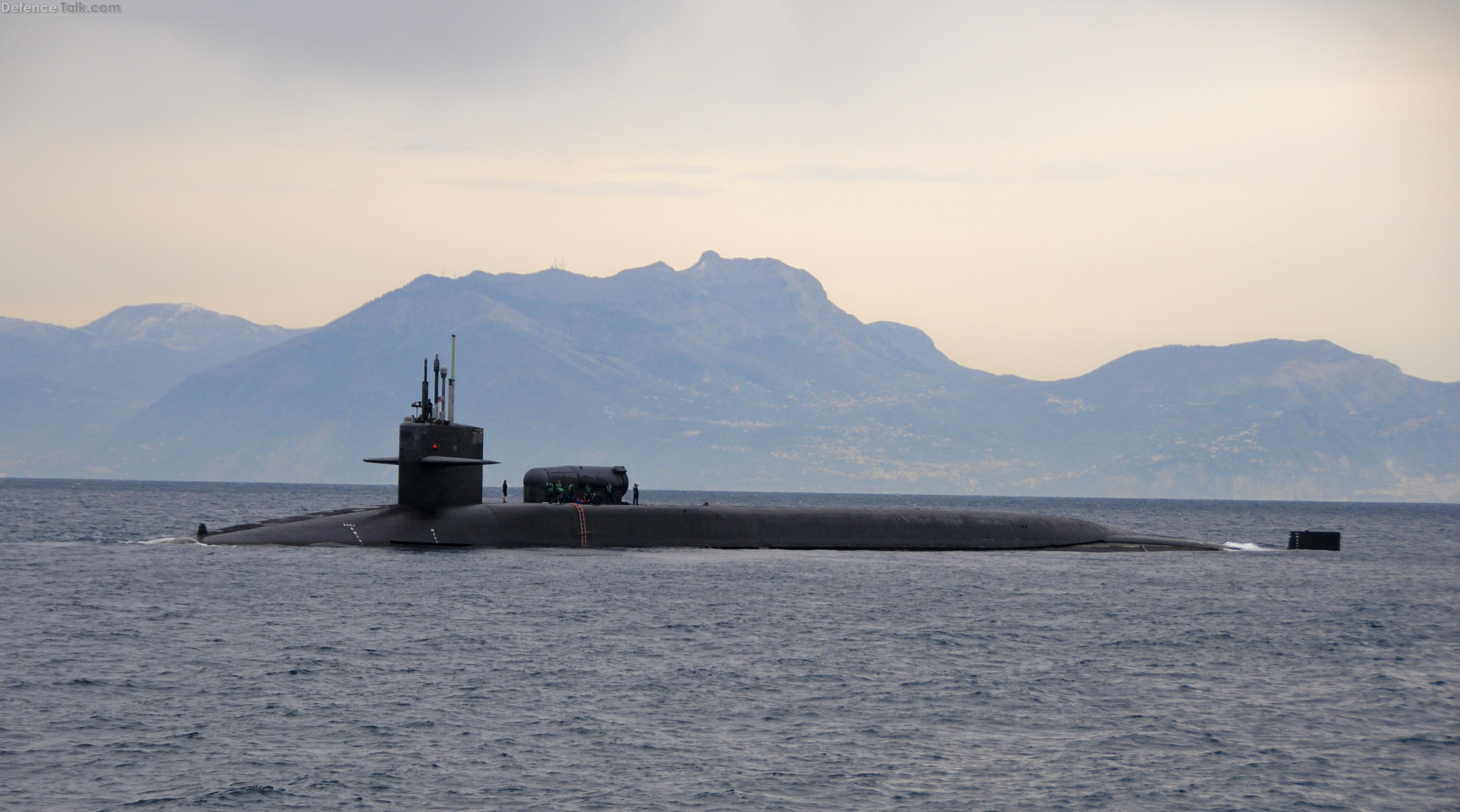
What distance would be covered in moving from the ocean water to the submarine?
1447mm

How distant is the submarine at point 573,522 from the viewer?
1897 inches

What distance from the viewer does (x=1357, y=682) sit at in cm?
2852

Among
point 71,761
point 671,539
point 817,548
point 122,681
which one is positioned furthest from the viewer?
point 817,548

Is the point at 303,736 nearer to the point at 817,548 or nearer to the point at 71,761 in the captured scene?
the point at 71,761

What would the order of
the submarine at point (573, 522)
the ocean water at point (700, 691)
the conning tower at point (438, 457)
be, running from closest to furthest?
1. the ocean water at point (700, 691)
2. the conning tower at point (438, 457)
3. the submarine at point (573, 522)

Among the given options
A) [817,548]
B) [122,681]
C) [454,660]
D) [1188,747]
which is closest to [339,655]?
[454,660]

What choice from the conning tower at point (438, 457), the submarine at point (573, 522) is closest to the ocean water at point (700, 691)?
the submarine at point (573, 522)

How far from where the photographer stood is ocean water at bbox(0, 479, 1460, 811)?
18.8 meters

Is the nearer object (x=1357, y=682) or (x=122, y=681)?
(x=122, y=681)

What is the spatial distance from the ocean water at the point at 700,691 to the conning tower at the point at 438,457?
2670mm

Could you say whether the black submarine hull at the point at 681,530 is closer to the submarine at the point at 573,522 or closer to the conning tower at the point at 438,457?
the submarine at the point at 573,522

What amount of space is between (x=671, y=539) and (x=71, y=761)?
35.4 meters

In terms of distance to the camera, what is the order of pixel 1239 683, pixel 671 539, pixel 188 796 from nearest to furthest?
pixel 188 796
pixel 1239 683
pixel 671 539

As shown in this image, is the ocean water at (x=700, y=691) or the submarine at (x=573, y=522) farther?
the submarine at (x=573, y=522)
